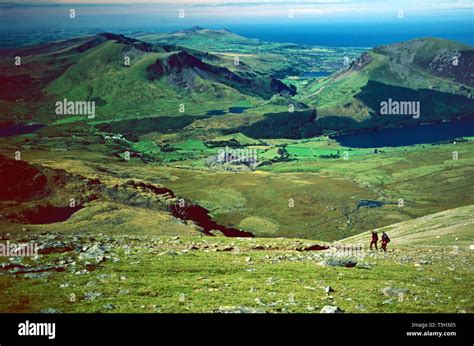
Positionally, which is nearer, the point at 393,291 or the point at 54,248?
the point at 393,291

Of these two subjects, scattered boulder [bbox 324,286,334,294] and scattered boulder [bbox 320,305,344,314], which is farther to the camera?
scattered boulder [bbox 324,286,334,294]

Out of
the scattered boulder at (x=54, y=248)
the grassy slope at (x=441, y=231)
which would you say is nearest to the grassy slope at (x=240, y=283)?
the scattered boulder at (x=54, y=248)

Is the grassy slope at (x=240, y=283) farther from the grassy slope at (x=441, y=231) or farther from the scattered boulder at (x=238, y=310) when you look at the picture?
the grassy slope at (x=441, y=231)

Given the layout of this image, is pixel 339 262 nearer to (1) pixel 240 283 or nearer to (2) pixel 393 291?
(2) pixel 393 291

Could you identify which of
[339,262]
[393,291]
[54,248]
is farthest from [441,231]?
[54,248]

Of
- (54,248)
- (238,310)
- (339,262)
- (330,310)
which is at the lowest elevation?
(339,262)

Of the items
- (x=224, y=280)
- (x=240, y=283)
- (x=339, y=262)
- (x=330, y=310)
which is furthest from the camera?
(x=339, y=262)
